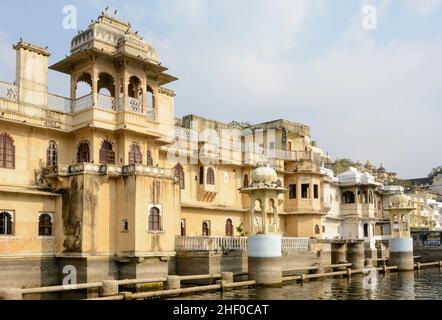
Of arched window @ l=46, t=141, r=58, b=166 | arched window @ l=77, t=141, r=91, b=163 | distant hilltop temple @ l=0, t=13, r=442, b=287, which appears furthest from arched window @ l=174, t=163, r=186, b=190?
arched window @ l=46, t=141, r=58, b=166

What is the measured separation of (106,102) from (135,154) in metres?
3.08

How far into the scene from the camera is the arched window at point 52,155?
1051 inches

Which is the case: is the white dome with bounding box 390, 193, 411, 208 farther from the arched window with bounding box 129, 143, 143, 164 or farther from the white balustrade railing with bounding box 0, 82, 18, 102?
the white balustrade railing with bounding box 0, 82, 18, 102

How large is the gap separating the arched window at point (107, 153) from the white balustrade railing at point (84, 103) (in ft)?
6.51

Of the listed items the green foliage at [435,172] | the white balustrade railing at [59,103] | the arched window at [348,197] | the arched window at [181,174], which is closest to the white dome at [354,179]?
the arched window at [348,197]

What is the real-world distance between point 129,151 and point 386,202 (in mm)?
39723

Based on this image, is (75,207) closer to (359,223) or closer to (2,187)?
(2,187)

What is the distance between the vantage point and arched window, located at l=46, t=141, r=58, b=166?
26.7 m

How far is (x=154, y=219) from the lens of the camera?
1024 inches

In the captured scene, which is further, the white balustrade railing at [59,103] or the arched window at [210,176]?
the arched window at [210,176]

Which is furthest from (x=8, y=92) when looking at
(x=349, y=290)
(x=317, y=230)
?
(x=317, y=230)

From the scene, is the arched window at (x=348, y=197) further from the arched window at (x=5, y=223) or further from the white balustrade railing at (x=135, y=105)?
the arched window at (x=5, y=223)

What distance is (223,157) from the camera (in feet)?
122

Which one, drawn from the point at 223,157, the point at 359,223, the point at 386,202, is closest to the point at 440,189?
the point at 386,202
